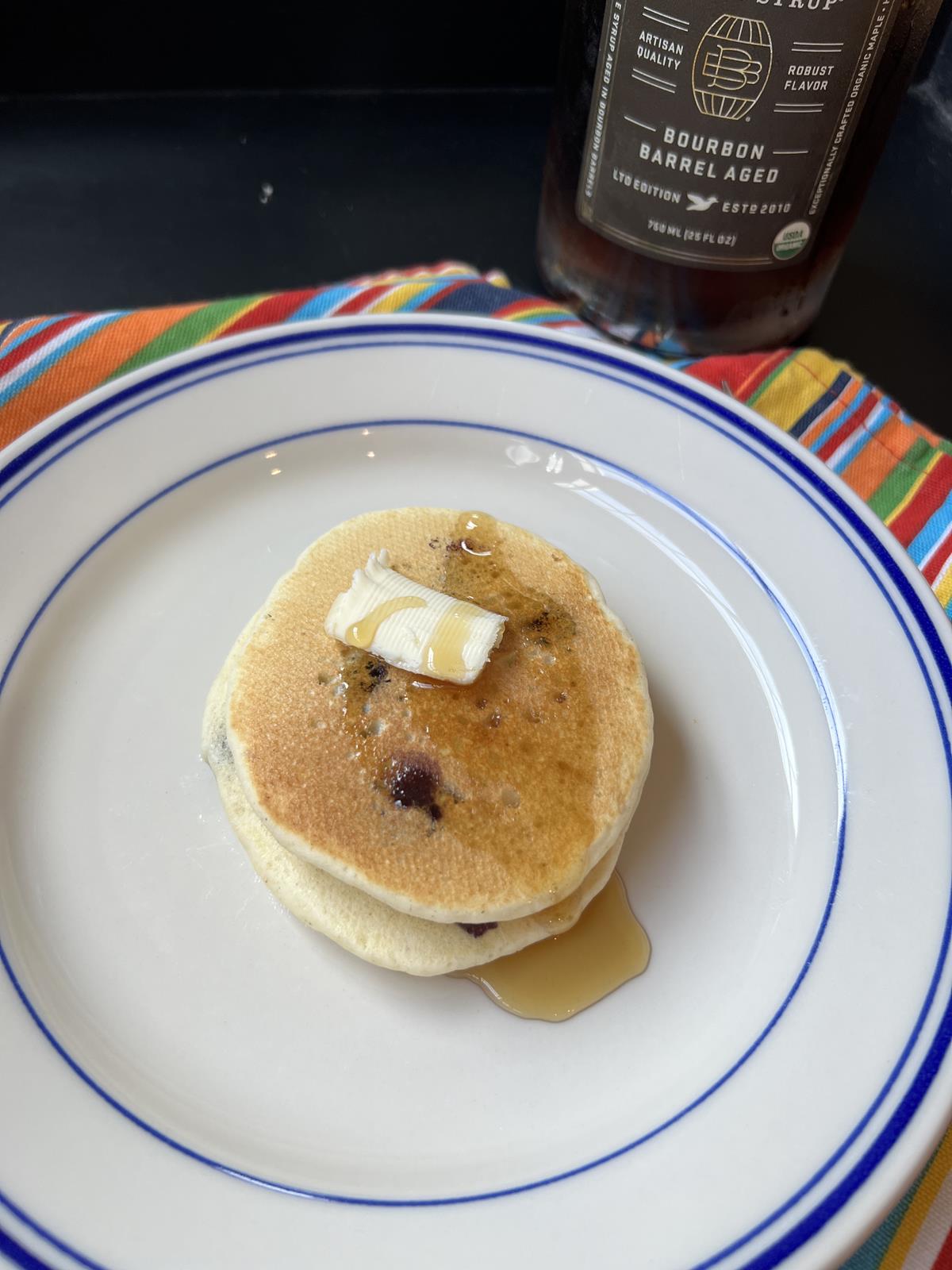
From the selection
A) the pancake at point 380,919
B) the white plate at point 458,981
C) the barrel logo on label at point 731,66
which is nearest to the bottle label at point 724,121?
the barrel logo on label at point 731,66

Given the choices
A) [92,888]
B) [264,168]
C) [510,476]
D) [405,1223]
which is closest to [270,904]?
[92,888]

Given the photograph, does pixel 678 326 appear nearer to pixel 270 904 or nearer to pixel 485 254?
pixel 485 254

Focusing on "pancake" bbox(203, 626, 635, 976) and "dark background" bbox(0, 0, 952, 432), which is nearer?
"pancake" bbox(203, 626, 635, 976)

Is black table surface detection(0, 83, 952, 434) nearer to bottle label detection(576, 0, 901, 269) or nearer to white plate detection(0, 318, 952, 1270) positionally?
bottle label detection(576, 0, 901, 269)

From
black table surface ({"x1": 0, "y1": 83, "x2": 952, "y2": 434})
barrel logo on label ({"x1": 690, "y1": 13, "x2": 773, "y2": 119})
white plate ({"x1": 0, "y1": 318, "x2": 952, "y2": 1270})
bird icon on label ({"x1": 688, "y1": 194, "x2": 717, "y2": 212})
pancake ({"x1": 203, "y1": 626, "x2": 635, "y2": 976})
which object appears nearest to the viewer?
white plate ({"x1": 0, "y1": 318, "x2": 952, "y2": 1270})

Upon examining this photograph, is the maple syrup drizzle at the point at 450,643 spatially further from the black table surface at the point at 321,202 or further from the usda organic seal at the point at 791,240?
the black table surface at the point at 321,202

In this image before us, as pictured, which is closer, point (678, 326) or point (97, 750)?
point (97, 750)

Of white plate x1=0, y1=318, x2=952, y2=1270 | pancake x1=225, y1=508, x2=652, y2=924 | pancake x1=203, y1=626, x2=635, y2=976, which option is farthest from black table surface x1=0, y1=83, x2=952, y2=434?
pancake x1=203, y1=626, x2=635, y2=976
